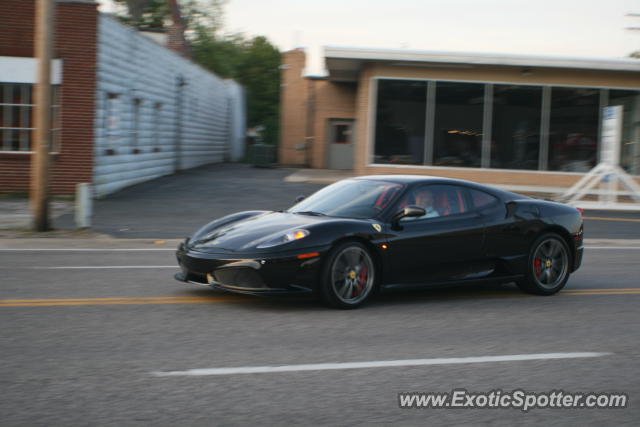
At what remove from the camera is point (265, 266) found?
258 inches

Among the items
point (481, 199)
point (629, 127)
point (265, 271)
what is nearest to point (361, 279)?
point (265, 271)

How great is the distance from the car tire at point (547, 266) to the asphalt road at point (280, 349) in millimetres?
168

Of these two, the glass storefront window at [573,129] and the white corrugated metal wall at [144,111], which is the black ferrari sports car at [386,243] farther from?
the glass storefront window at [573,129]

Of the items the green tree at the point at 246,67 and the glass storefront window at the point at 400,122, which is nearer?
the glass storefront window at the point at 400,122

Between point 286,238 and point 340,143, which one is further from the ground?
point 340,143

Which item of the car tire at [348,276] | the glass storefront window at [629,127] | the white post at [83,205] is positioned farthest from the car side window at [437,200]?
the glass storefront window at [629,127]

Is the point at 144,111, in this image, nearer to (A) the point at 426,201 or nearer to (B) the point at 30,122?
(B) the point at 30,122

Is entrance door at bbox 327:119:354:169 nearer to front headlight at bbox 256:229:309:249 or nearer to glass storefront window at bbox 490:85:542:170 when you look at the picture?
glass storefront window at bbox 490:85:542:170

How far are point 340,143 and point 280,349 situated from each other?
29.1m

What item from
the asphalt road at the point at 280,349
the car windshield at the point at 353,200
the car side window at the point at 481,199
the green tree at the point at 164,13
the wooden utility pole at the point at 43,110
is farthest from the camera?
the green tree at the point at 164,13

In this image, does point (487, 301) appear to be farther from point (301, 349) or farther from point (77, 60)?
point (77, 60)

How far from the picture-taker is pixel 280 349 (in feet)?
18.1

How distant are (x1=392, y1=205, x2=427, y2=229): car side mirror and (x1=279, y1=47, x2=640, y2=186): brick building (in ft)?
51.3

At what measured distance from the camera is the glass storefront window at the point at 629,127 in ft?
77.0
